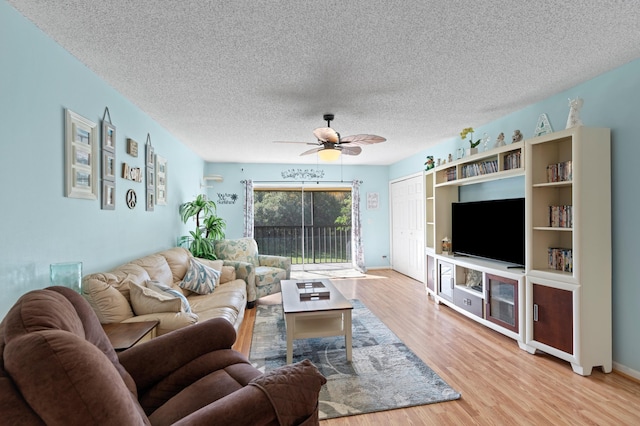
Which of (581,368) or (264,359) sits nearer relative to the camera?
(581,368)

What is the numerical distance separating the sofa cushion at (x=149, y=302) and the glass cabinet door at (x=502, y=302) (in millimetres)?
3043

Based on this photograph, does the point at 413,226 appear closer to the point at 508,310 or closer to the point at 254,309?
Result: the point at 508,310

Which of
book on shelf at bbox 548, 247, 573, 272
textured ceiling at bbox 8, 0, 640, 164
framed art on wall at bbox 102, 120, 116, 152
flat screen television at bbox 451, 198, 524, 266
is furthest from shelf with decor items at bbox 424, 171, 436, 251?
framed art on wall at bbox 102, 120, 116, 152

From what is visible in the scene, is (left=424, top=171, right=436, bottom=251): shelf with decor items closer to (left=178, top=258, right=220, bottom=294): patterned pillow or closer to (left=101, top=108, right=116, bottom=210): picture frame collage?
(left=178, top=258, right=220, bottom=294): patterned pillow

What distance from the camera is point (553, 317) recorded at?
2.70 metres

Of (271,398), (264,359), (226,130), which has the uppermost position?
(226,130)

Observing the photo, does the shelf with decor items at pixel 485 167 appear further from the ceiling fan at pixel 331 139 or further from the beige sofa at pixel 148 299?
the beige sofa at pixel 148 299

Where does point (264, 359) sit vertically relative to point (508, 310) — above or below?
below

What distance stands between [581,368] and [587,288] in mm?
630

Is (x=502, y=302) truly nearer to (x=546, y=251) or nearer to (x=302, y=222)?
(x=546, y=251)

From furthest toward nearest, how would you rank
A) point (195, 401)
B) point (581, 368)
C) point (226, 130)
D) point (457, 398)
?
point (226, 130) < point (581, 368) < point (457, 398) < point (195, 401)

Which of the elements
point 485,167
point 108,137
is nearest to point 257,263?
point 108,137

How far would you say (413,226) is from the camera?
6.22 metres

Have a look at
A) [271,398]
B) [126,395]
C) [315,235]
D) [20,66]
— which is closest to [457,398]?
[271,398]
